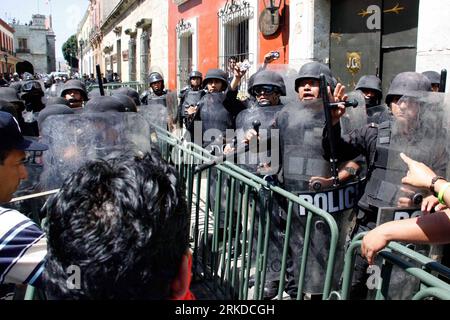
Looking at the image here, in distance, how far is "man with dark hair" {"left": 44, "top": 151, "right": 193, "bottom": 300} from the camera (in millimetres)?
976

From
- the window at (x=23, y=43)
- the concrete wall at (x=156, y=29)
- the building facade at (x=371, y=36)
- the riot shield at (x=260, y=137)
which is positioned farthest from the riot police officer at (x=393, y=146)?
the window at (x=23, y=43)

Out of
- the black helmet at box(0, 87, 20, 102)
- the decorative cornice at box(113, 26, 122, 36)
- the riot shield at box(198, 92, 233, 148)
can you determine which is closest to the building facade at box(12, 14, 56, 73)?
the decorative cornice at box(113, 26, 122, 36)

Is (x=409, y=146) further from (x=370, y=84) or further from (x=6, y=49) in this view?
(x=6, y=49)

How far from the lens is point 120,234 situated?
974 millimetres

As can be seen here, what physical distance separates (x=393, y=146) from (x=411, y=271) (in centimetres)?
116

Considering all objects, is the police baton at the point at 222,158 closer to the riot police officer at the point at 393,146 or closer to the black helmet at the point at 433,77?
the riot police officer at the point at 393,146

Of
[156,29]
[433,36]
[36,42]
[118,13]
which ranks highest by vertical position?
[36,42]

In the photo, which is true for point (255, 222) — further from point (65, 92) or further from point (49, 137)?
point (65, 92)

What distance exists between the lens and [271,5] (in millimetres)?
8250

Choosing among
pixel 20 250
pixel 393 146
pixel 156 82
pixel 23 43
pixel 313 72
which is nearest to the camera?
pixel 20 250

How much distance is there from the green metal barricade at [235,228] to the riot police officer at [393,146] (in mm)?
547

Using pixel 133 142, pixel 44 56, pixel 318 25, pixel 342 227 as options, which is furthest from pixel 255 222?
pixel 44 56

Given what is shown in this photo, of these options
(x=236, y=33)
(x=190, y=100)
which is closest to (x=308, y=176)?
(x=190, y=100)

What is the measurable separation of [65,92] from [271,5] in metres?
4.43
